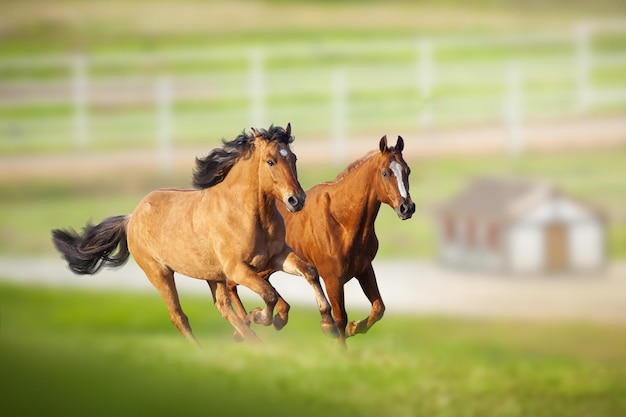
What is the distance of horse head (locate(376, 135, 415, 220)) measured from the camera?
4.79m

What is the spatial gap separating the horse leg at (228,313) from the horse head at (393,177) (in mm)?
750

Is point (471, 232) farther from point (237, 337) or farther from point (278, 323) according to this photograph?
point (278, 323)

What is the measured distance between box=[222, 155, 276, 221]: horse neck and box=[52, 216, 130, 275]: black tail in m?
0.75

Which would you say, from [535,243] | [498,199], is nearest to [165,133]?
[535,243]

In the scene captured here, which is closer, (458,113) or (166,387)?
(166,387)

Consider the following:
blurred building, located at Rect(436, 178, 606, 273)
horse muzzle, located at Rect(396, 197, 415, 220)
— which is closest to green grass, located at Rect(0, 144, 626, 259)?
blurred building, located at Rect(436, 178, 606, 273)

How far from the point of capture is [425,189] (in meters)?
21.6

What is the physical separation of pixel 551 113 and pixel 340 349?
19926mm

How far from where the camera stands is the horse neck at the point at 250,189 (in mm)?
4816

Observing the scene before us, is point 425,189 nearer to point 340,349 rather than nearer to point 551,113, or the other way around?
point 551,113

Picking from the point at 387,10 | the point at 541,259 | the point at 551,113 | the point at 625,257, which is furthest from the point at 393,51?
the point at 541,259

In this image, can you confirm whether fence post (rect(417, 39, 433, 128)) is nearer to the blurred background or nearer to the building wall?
the blurred background

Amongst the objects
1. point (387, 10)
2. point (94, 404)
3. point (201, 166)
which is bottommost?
point (94, 404)

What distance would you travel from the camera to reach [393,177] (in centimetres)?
488
